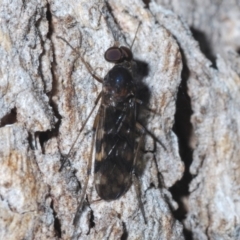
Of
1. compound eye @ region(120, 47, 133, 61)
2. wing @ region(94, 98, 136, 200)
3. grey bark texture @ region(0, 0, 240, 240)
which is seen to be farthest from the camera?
compound eye @ region(120, 47, 133, 61)

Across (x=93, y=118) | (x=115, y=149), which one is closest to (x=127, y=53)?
(x=93, y=118)

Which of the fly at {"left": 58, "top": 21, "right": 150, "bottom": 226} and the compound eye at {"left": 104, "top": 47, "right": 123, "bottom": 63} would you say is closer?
the fly at {"left": 58, "top": 21, "right": 150, "bottom": 226}

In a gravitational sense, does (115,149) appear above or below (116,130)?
below

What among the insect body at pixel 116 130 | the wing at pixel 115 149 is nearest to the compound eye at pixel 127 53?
the insect body at pixel 116 130

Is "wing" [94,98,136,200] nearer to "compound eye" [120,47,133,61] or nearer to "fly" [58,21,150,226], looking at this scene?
"fly" [58,21,150,226]

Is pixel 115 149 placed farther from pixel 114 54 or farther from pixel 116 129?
pixel 114 54

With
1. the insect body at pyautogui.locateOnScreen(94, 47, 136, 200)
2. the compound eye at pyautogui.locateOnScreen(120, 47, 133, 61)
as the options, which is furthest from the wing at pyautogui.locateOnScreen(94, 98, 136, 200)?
the compound eye at pyautogui.locateOnScreen(120, 47, 133, 61)

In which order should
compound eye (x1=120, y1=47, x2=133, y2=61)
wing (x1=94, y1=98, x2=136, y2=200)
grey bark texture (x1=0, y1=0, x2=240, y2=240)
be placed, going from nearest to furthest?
grey bark texture (x1=0, y1=0, x2=240, y2=240) → wing (x1=94, y1=98, x2=136, y2=200) → compound eye (x1=120, y1=47, x2=133, y2=61)

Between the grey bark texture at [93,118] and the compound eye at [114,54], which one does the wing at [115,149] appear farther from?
the compound eye at [114,54]
